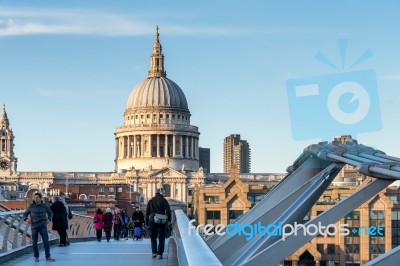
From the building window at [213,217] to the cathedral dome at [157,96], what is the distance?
97.9 metres

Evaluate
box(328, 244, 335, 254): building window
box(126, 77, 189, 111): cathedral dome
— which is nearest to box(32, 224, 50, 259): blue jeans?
box(328, 244, 335, 254): building window

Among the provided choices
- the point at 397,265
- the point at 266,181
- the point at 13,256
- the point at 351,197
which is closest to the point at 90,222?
the point at 13,256

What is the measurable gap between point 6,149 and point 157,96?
24.3 metres

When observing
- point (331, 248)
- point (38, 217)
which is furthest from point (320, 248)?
point (38, 217)

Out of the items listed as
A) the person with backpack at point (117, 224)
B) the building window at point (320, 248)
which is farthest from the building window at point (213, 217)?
the person with backpack at point (117, 224)

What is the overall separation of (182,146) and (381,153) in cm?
15524

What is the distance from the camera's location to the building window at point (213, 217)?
73938 mm

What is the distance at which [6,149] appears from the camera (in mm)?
175875

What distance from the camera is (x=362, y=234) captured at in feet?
155

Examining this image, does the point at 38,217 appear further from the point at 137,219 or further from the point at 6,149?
the point at 6,149

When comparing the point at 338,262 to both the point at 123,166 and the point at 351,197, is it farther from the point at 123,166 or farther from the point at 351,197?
the point at 123,166

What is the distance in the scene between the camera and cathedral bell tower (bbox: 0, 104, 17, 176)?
564ft

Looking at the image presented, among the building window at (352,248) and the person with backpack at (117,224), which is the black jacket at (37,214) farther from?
the building window at (352,248)

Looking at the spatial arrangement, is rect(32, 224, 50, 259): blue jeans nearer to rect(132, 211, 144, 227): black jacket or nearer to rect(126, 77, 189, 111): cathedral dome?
rect(132, 211, 144, 227): black jacket
